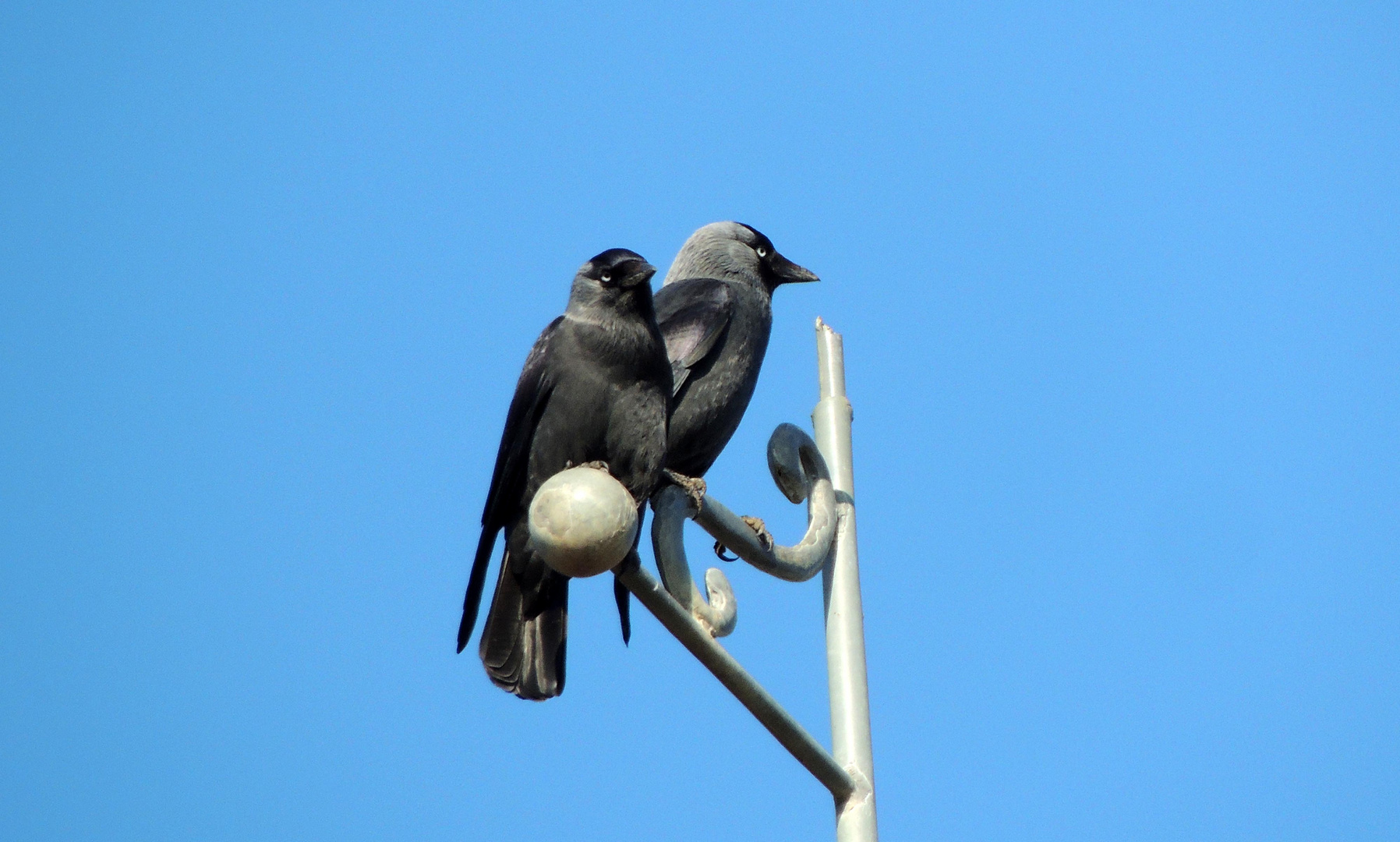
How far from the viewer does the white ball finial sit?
7.73 ft

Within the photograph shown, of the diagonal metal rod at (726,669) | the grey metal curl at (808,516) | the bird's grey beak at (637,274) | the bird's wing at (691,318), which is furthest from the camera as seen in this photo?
the bird's wing at (691,318)

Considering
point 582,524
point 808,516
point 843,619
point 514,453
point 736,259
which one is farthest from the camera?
point 736,259

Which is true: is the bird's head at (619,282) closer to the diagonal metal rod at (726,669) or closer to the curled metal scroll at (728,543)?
the curled metal scroll at (728,543)

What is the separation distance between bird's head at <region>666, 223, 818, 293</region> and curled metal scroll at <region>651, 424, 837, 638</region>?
3186 millimetres

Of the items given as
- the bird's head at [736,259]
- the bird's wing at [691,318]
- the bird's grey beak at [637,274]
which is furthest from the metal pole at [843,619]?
the bird's head at [736,259]

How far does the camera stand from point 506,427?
15.2 ft

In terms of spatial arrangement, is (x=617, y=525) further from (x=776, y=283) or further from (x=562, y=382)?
(x=776, y=283)

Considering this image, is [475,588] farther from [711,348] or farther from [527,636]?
[711,348]

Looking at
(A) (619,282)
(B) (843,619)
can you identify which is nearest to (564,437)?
(A) (619,282)

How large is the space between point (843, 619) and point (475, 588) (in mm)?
1603

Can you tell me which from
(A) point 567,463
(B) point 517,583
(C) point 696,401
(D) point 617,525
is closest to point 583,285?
(A) point 567,463

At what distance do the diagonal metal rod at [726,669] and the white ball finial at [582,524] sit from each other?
26cm

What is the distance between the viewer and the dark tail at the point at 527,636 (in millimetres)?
4398

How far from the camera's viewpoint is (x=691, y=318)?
19.5 feet
